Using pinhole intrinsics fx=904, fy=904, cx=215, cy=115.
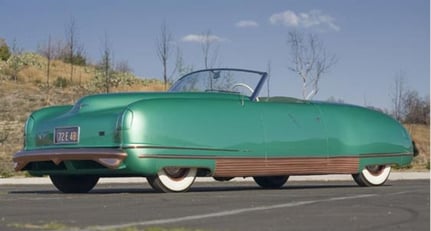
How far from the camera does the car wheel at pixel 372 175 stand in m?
12.7

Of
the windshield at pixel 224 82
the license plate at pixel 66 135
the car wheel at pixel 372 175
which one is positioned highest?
the windshield at pixel 224 82

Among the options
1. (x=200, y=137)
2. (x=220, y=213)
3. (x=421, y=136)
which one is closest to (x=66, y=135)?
(x=200, y=137)

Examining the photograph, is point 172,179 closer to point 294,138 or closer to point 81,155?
point 81,155

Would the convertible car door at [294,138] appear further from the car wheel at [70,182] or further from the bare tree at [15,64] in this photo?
the bare tree at [15,64]

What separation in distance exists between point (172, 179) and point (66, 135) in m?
1.34

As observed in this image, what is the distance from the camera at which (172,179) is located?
10562 millimetres

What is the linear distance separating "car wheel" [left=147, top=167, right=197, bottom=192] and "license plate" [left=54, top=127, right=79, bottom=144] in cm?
97

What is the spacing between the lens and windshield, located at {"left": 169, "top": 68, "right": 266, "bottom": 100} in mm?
11688

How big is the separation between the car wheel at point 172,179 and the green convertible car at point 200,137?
1cm

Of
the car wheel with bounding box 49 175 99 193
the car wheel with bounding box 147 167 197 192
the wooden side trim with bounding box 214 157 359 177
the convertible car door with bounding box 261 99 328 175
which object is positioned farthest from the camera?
the car wheel with bounding box 49 175 99 193

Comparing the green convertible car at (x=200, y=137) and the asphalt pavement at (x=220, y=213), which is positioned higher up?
the green convertible car at (x=200, y=137)

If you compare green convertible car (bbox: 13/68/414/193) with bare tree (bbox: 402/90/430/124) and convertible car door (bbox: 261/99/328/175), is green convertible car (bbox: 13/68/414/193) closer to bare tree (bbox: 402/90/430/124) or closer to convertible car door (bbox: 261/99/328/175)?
convertible car door (bbox: 261/99/328/175)

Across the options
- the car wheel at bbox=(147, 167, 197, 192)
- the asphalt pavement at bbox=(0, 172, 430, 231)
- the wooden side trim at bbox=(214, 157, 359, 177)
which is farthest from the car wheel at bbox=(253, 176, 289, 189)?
the asphalt pavement at bbox=(0, 172, 430, 231)

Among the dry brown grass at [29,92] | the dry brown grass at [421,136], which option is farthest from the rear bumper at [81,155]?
the dry brown grass at [421,136]
